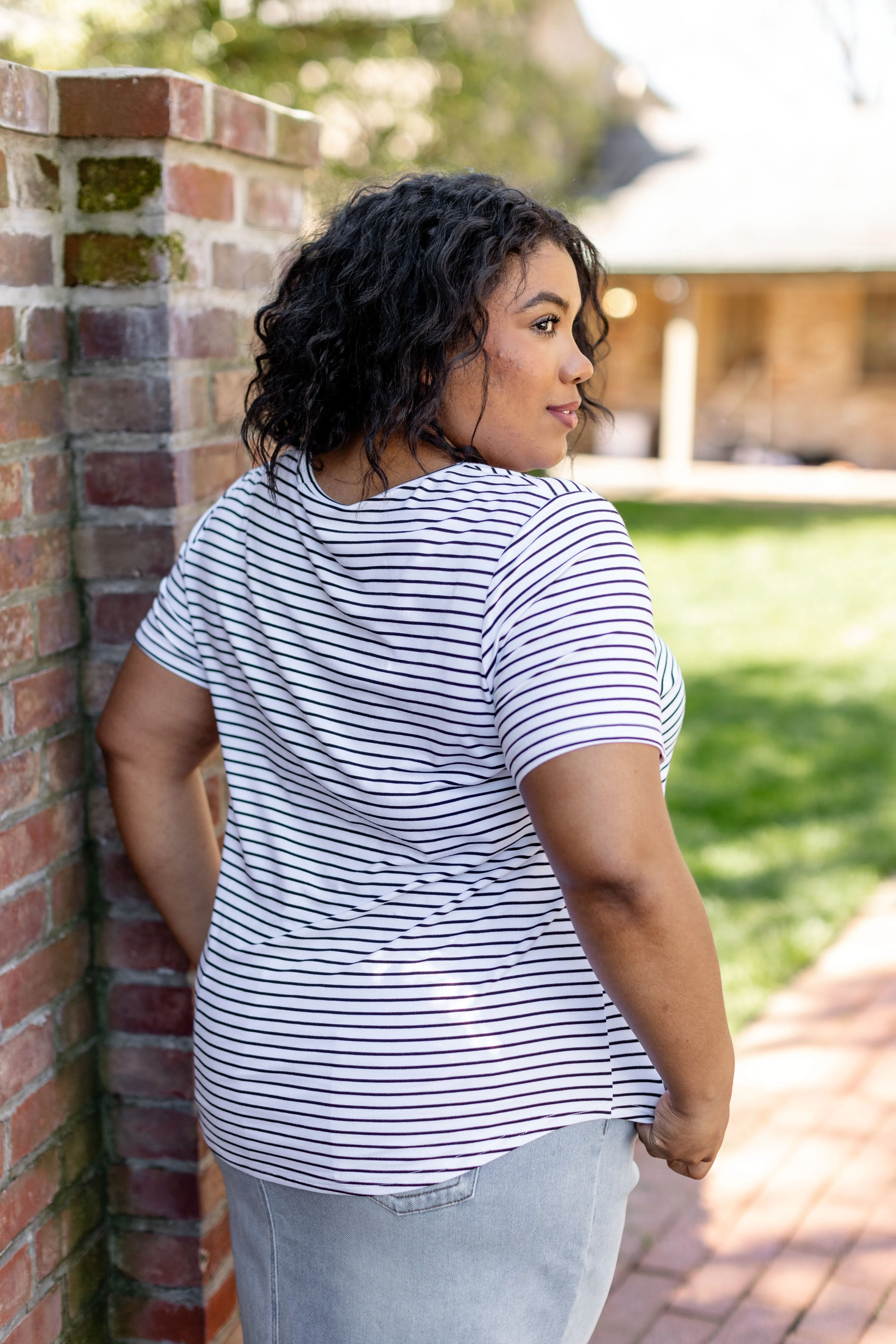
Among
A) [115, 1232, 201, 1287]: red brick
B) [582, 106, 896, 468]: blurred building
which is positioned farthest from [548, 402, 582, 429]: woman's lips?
[582, 106, 896, 468]: blurred building

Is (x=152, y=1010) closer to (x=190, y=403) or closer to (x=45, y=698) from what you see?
(x=45, y=698)

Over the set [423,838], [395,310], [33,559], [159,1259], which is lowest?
[159,1259]

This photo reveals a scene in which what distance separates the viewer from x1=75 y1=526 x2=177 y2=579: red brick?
197 centimetres

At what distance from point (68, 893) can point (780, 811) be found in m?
4.24

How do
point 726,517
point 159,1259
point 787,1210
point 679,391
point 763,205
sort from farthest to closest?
point 763,205 → point 679,391 → point 726,517 → point 787,1210 → point 159,1259

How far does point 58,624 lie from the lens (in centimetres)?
193

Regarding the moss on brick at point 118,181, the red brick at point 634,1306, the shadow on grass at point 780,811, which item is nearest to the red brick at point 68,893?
the moss on brick at point 118,181

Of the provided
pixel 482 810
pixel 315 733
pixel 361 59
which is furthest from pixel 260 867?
pixel 361 59

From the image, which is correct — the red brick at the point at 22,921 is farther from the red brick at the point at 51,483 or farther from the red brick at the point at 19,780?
the red brick at the point at 51,483

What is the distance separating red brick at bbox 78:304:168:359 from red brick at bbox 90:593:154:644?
34 centimetres

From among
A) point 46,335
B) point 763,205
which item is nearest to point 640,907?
point 46,335

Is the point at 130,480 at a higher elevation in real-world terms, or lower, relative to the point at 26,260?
lower

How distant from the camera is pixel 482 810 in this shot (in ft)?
4.52

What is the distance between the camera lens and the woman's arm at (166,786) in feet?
5.73
